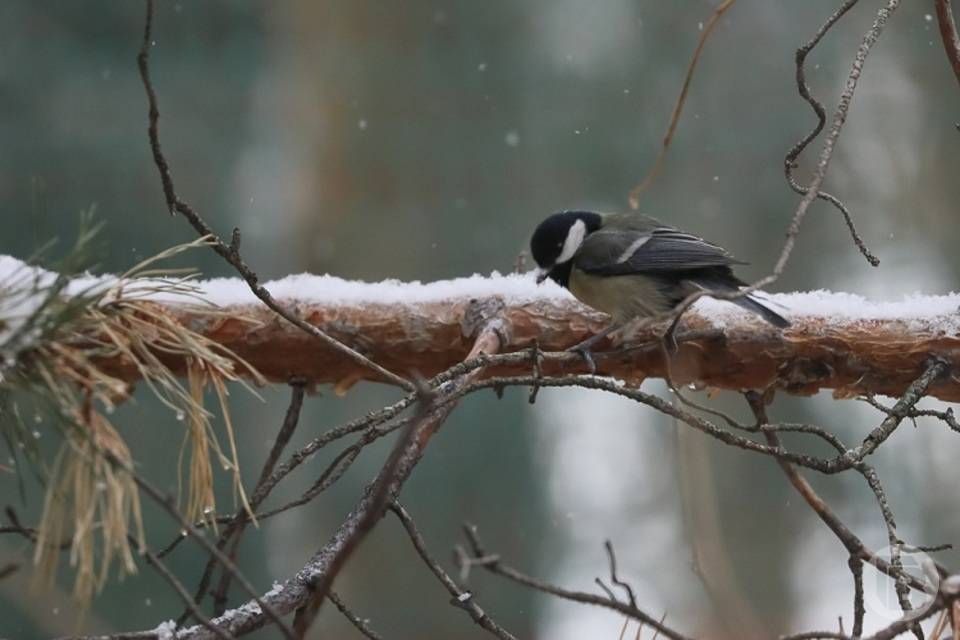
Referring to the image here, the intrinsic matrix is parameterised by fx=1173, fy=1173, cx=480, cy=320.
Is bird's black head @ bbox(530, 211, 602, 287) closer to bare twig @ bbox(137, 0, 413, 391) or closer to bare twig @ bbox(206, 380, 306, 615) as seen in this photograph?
bare twig @ bbox(206, 380, 306, 615)

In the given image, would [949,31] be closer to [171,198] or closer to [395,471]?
[171,198]

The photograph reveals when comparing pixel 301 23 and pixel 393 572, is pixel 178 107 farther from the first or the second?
pixel 393 572

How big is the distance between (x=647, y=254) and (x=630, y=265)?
0.19 feet

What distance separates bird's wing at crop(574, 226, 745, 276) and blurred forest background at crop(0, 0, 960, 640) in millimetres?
2104

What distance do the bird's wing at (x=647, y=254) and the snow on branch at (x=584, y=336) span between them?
0.23 m

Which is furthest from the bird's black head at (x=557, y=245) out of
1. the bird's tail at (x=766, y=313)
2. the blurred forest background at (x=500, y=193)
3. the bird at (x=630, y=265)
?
the blurred forest background at (x=500, y=193)

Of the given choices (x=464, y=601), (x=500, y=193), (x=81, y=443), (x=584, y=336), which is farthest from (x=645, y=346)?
(x=500, y=193)

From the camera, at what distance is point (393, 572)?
4.71 metres

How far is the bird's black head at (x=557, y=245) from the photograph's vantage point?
5.97 feet

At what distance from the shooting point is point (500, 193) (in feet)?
17.6

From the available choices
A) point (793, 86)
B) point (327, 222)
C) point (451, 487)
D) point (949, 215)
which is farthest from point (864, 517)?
point (327, 222)

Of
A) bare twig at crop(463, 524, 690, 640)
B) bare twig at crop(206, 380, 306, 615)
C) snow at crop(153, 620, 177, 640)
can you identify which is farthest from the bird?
bare twig at crop(463, 524, 690, 640)

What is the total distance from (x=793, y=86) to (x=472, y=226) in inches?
60.0

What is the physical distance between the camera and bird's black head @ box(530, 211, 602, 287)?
182 cm
